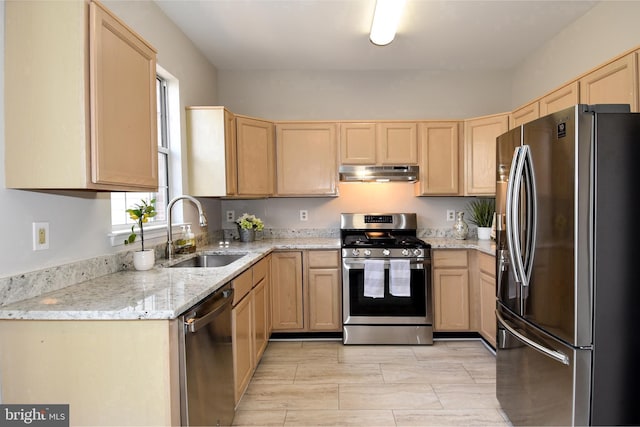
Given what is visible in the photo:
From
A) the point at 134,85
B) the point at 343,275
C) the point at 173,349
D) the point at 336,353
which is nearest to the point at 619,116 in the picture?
the point at 173,349

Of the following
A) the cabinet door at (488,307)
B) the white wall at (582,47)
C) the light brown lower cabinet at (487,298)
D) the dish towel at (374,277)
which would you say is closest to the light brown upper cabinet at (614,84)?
the white wall at (582,47)

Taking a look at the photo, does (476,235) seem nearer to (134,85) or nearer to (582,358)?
(582,358)

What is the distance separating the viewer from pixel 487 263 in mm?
2938

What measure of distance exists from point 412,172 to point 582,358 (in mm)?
2218

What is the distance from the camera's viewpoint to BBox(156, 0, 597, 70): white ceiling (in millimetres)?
2545

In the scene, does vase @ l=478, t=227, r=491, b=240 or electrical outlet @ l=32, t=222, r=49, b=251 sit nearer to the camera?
electrical outlet @ l=32, t=222, r=49, b=251

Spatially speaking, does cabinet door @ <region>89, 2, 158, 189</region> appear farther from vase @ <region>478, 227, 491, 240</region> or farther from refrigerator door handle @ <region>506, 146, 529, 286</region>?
vase @ <region>478, 227, 491, 240</region>

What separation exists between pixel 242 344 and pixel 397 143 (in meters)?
2.34

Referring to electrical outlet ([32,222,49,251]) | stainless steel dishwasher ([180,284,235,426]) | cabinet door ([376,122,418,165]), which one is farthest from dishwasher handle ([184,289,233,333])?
cabinet door ([376,122,418,165])

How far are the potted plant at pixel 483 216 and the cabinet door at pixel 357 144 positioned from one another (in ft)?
3.97

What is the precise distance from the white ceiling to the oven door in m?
1.96

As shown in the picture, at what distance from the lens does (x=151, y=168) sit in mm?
1727

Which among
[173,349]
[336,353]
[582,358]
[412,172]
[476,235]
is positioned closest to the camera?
[173,349]

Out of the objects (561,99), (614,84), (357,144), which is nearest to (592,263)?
(614,84)
